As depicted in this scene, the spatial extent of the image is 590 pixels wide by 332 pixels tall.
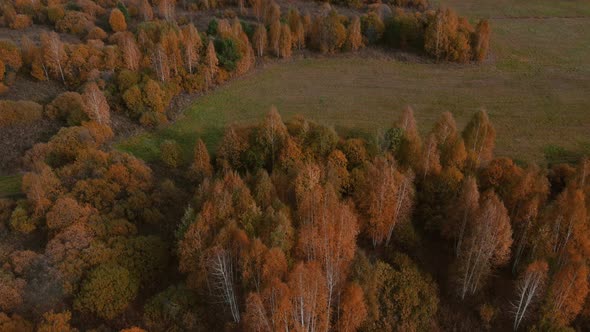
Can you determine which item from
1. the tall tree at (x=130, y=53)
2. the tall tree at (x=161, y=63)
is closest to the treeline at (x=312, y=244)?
the tall tree at (x=161, y=63)

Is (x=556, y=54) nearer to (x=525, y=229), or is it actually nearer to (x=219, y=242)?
(x=525, y=229)

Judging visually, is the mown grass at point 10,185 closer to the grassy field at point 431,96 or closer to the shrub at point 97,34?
the grassy field at point 431,96

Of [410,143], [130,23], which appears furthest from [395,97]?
[130,23]

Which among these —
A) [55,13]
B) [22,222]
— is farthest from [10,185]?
[55,13]

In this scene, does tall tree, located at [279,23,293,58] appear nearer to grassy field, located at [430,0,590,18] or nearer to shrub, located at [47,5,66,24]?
shrub, located at [47,5,66,24]

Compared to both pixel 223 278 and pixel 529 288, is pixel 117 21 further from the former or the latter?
pixel 529 288

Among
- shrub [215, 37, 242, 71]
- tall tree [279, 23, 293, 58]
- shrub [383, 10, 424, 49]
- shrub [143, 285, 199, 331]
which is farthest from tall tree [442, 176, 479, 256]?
shrub [383, 10, 424, 49]

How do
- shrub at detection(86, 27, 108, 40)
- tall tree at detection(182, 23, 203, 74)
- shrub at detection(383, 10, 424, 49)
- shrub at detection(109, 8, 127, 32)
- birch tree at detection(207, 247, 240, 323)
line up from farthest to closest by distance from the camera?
shrub at detection(109, 8, 127, 32)
shrub at detection(383, 10, 424, 49)
shrub at detection(86, 27, 108, 40)
tall tree at detection(182, 23, 203, 74)
birch tree at detection(207, 247, 240, 323)
